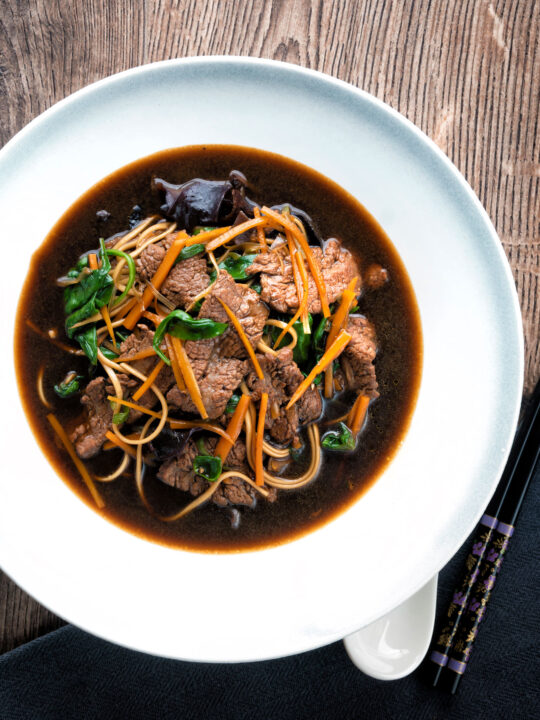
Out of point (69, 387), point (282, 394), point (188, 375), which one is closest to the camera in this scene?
point (188, 375)

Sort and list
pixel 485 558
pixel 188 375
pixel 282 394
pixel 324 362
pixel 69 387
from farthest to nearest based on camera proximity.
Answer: pixel 485 558 < pixel 69 387 < pixel 282 394 < pixel 324 362 < pixel 188 375

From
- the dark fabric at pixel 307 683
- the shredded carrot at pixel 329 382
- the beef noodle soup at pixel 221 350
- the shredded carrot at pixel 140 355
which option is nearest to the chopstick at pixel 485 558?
the dark fabric at pixel 307 683

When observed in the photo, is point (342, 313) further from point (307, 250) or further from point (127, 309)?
point (127, 309)

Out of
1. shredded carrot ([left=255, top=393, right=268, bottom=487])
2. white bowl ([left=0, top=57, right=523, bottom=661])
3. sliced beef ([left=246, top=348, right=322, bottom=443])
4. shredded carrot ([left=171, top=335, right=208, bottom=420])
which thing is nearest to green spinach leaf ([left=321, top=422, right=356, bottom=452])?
sliced beef ([left=246, top=348, right=322, bottom=443])

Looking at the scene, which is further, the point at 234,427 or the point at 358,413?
the point at 358,413

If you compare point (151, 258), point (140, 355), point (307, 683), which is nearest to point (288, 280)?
point (151, 258)

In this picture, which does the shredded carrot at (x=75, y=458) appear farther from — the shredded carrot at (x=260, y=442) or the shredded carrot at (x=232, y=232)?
the shredded carrot at (x=232, y=232)
